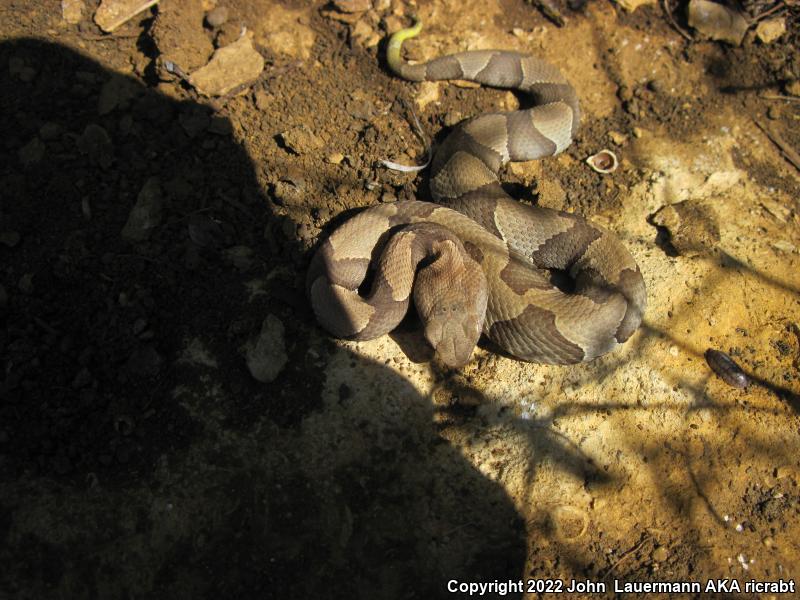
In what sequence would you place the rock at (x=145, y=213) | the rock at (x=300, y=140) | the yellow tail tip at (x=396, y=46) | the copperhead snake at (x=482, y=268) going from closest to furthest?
the copperhead snake at (x=482, y=268), the rock at (x=145, y=213), the rock at (x=300, y=140), the yellow tail tip at (x=396, y=46)

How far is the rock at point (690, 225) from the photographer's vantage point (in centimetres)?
315

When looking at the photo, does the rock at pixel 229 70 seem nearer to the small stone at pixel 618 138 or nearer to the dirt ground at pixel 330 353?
the dirt ground at pixel 330 353

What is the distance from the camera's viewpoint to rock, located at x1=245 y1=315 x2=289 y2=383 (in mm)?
2633

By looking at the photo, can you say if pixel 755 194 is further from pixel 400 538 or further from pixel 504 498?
pixel 400 538

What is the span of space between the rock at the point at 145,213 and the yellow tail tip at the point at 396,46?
177 cm

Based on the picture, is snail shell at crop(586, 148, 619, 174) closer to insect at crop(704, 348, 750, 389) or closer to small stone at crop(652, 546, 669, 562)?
insect at crop(704, 348, 750, 389)

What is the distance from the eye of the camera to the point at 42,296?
271 centimetres

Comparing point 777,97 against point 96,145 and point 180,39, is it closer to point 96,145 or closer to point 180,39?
point 180,39

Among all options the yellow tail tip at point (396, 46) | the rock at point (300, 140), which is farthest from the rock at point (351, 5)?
the rock at point (300, 140)

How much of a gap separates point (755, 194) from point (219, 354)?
134 inches

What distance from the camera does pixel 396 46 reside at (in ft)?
12.2

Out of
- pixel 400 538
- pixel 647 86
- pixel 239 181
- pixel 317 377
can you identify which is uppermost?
pixel 647 86

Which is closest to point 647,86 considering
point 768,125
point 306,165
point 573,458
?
point 768,125

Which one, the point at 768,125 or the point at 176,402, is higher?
the point at 768,125
